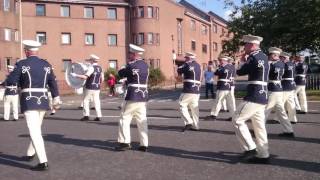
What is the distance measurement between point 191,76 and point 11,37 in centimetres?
3964

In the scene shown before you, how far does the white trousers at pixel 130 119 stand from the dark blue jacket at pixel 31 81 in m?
1.95

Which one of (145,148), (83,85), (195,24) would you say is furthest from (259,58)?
(195,24)

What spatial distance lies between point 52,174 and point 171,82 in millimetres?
47600

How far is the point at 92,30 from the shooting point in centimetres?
5541

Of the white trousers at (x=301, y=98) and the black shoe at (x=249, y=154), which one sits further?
the white trousers at (x=301, y=98)

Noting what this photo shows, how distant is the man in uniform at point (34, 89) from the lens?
8688 millimetres

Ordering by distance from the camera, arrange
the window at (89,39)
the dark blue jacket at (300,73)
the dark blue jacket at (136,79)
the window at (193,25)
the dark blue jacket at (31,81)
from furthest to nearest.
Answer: the window at (193,25)
the window at (89,39)
the dark blue jacket at (300,73)
the dark blue jacket at (136,79)
the dark blue jacket at (31,81)

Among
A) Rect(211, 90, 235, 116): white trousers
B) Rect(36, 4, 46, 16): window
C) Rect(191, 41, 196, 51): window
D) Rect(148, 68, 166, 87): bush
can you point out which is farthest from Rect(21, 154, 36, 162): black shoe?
Rect(191, 41, 196, 51): window

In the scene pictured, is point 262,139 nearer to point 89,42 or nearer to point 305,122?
point 305,122

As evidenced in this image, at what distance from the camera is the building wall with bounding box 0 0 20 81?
4878 cm

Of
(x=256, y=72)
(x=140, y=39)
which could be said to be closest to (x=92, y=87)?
(x=256, y=72)

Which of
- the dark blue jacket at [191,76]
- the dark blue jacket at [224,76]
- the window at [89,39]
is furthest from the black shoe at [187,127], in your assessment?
the window at [89,39]

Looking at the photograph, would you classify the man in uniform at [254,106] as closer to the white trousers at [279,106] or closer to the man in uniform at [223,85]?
the white trousers at [279,106]

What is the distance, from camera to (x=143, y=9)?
5606 cm
